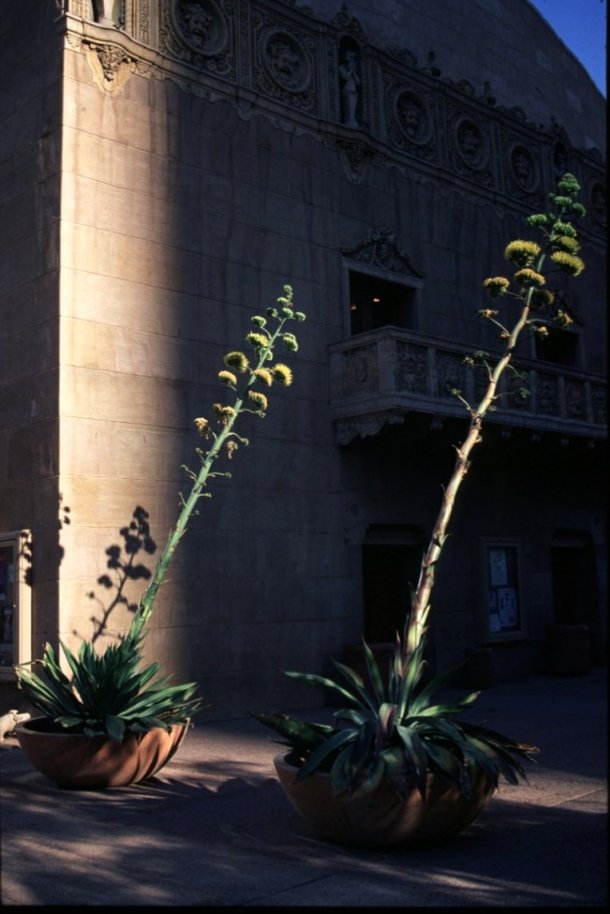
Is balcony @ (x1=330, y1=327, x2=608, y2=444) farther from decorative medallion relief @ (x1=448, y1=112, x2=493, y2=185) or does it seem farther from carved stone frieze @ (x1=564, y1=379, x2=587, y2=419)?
decorative medallion relief @ (x1=448, y1=112, x2=493, y2=185)

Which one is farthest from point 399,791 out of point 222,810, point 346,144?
point 346,144

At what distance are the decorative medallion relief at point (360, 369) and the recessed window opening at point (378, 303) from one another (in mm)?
1520

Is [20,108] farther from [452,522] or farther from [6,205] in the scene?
[452,522]

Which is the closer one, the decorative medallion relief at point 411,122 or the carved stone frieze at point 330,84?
the carved stone frieze at point 330,84

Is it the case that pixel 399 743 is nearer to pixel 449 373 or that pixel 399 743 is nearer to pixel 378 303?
pixel 449 373

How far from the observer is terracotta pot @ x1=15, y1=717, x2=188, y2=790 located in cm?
919

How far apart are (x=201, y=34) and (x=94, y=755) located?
12.6 metres

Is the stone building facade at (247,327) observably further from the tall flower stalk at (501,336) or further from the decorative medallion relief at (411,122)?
the tall flower stalk at (501,336)

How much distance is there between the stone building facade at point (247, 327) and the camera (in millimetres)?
14273

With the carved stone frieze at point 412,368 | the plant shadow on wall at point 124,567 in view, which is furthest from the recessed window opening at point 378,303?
the plant shadow on wall at point 124,567

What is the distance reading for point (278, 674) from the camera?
15727 mm

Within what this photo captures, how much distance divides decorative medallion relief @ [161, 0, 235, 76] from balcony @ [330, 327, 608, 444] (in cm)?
532

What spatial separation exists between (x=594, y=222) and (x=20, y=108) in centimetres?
1549

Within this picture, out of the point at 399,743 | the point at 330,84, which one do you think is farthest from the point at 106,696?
the point at 330,84
